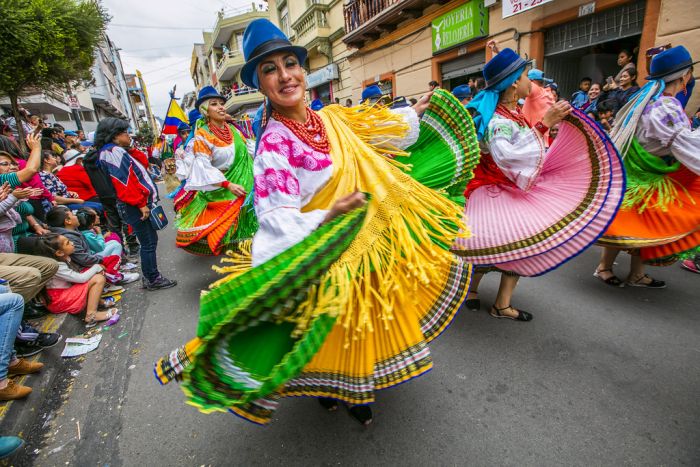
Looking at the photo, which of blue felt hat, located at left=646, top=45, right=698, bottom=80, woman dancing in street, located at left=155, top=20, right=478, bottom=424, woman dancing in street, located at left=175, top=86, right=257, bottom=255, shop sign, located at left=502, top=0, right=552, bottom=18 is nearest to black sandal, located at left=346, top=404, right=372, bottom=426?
woman dancing in street, located at left=155, top=20, right=478, bottom=424

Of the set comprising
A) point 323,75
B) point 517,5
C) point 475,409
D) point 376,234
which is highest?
point 323,75

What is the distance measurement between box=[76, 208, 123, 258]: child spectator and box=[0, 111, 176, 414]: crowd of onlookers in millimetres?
12

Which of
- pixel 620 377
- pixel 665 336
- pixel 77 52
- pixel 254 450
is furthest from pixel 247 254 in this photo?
pixel 77 52

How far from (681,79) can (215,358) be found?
151 inches

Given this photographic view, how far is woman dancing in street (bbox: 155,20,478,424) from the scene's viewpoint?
1.13 metres

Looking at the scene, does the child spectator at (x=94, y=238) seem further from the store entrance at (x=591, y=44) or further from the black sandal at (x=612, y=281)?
the store entrance at (x=591, y=44)

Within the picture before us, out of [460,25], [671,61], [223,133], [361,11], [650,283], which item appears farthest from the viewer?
[361,11]

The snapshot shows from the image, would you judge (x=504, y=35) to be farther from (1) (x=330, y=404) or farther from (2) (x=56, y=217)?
(2) (x=56, y=217)

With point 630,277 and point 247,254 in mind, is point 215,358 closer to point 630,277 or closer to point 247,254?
point 247,254

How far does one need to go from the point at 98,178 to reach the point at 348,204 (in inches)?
219

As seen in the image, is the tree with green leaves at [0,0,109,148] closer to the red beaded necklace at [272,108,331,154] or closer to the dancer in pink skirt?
the red beaded necklace at [272,108,331,154]

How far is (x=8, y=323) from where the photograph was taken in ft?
7.55

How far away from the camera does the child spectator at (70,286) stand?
3.42 m

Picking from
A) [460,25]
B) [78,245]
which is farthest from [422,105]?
[460,25]
